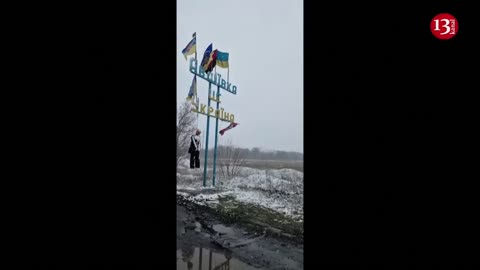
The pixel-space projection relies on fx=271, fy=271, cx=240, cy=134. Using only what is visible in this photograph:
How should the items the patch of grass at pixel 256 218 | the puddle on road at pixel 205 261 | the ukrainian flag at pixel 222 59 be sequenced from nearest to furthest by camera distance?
the puddle on road at pixel 205 261, the patch of grass at pixel 256 218, the ukrainian flag at pixel 222 59

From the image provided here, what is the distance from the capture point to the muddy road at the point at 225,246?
5.68ft

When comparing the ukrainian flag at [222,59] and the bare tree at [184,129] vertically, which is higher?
the ukrainian flag at [222,59]

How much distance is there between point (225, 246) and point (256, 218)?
437 millimetres

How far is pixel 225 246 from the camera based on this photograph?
193 cm

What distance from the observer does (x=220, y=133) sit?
2465 millimetres

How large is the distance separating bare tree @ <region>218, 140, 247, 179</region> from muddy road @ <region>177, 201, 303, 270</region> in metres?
0.42

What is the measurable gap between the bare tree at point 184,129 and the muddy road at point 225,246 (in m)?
0.46

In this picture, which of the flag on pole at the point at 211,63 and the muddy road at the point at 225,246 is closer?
the muddy road at the point at 225,246
